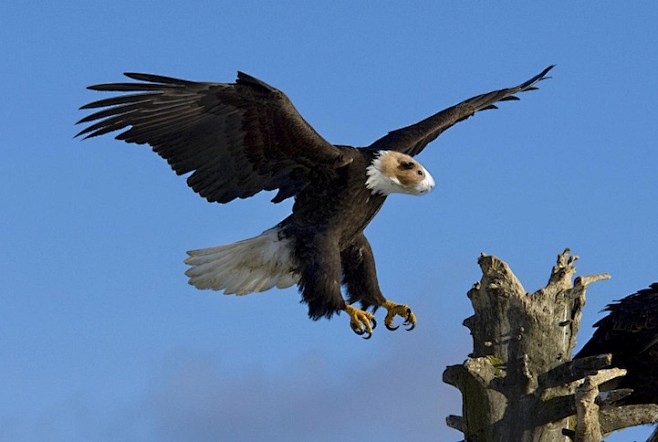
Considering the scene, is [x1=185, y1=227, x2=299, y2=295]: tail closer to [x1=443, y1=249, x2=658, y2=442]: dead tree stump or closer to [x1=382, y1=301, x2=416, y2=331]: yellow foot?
[x1=382, y1=301, x2=416, y2=331]: yellow foot

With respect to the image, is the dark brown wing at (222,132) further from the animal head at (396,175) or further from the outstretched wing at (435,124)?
the outstretched wing at (435,124)

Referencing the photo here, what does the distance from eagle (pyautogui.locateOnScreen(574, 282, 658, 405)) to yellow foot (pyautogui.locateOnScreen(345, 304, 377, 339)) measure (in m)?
1.84

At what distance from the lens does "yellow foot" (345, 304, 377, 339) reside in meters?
8.59

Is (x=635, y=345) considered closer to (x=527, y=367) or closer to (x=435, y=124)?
(x=527, y=367)

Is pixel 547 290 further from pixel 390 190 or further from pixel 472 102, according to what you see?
pixel 472 102

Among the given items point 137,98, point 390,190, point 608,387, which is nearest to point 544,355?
point 608,387

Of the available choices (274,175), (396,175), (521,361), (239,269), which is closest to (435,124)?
(396,175)

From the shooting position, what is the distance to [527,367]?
22.6 feet

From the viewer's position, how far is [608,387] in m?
8.00

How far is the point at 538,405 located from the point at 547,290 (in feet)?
2.60

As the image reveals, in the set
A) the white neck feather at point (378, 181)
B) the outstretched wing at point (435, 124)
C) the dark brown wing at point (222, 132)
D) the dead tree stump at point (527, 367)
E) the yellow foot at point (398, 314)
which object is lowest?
the dead tree stump at point (527, 367)

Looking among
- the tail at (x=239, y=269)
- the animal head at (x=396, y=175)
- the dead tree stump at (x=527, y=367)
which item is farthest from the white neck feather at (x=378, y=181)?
the dead tree stump at (x=527, y=367)

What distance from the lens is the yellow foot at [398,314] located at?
885cm

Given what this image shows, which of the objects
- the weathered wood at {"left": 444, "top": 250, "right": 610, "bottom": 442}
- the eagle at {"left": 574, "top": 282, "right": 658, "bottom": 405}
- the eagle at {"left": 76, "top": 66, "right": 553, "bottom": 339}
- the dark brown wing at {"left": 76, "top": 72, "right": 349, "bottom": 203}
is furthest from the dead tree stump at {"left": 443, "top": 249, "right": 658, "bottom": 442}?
the dark brown wing at {"left": 76, "top": 72, "right": 349, "bottom": 203}
